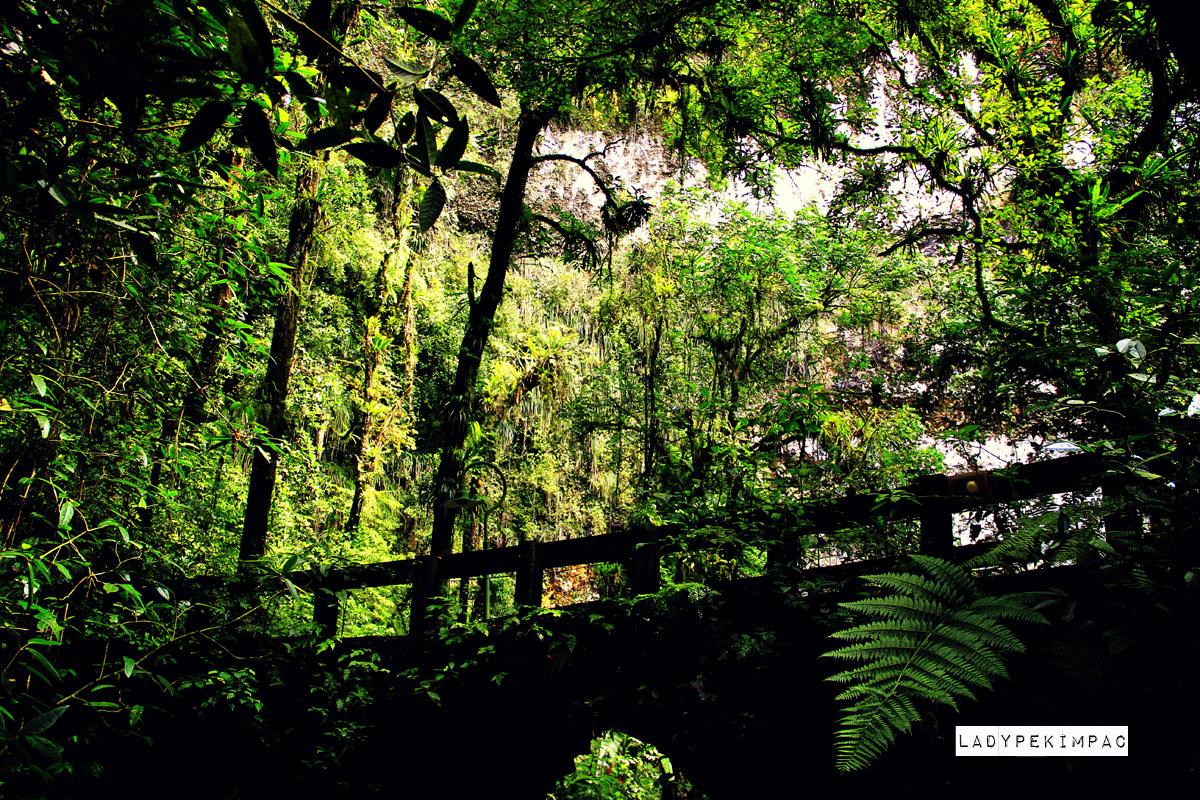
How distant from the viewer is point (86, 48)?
1249 millimetres

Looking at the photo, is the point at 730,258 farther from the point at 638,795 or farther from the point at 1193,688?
the point at 1193,688

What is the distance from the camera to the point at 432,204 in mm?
1433

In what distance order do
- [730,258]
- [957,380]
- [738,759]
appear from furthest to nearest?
[957,380] < [730,258] < [738,759]

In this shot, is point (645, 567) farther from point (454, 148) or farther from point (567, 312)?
point (567, 312)

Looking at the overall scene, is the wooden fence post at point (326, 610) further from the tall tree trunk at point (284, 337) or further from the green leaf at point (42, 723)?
the green leaf at point (42, 723)

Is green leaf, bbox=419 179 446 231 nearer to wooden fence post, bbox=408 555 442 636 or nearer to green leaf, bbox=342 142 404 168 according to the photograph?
green leaf, bbox=342 142 404 168

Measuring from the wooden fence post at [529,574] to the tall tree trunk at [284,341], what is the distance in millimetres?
3105

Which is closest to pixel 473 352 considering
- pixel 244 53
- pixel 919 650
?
pixel 919 650

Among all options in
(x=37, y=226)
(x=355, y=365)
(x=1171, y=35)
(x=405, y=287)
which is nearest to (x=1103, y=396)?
(x=1171, y=35)

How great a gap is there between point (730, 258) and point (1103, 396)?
18.9ft

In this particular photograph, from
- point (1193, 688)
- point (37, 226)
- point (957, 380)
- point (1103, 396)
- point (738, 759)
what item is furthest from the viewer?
point (957, 380)

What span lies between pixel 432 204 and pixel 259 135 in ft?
1.11

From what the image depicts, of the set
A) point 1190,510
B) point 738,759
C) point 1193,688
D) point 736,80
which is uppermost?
point 736,80

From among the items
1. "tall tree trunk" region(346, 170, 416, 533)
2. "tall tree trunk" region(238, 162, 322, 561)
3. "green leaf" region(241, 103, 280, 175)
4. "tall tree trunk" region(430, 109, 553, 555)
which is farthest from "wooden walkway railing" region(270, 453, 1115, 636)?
"tall tree trunk" region(346, 170, 416, 533)
